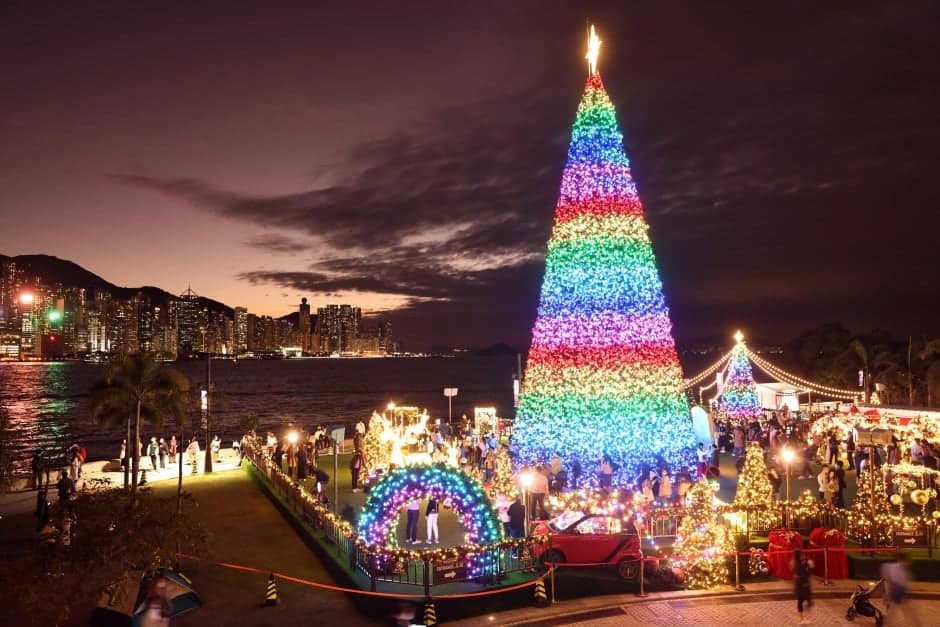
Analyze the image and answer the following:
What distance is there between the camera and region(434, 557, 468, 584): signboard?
11.7 meters

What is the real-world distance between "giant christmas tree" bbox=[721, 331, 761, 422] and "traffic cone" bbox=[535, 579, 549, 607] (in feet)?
83.3

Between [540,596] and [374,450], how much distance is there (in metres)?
11.6

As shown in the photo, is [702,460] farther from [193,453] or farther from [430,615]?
[193,453]

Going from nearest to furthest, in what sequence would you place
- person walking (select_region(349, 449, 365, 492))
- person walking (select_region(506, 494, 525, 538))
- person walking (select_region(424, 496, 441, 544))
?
person walking (select_region(424, 496, 441, 544)) < person walking (select_region(506, 494, 525, 538)) < person walking (select_region(349, 449, 365, 492))

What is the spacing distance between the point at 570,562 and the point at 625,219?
925 cm

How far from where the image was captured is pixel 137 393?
22188 mm

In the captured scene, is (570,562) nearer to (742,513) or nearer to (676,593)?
Answer: (676,593)

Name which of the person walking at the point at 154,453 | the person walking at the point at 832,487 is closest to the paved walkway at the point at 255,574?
the person walking at the point at 154,453

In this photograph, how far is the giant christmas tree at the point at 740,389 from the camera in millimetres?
34250

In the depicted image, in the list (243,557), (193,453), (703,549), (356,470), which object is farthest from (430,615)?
(193,453)

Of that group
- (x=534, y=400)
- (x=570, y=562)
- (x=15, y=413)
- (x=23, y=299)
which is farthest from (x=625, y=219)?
(x=15, y=413)

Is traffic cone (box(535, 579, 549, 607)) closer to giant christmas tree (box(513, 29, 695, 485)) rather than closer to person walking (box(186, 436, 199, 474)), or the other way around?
giant christmas tree (box(513, 29, 695, 485))

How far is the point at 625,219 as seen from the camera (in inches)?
699

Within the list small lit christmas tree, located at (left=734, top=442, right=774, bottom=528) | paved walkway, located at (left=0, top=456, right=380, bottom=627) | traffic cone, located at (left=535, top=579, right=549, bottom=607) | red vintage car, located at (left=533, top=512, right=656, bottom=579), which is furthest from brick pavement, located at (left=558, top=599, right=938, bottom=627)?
paved walkway, located at (left=0, top=456, right=380, bottom=627)
